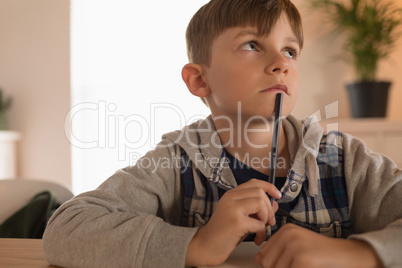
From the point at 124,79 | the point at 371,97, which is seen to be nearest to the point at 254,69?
the point at 371,97

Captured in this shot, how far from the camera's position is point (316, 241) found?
0.50m

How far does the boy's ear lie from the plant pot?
6.29 feet

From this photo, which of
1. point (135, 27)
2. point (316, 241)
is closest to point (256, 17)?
point (316, 241)

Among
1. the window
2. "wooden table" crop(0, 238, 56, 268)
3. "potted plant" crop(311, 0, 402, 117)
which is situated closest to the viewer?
"wooden table" crop(0, 238, 56, 268)

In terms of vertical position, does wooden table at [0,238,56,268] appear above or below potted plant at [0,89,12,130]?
below

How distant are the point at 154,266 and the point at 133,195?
252mm

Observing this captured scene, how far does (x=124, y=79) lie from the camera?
10.4 feet

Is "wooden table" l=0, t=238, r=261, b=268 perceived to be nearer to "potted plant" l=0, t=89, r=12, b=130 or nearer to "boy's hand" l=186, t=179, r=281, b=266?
"boy's hand" l=186, t=179, r=281, b=266

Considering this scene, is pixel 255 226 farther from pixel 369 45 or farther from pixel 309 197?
pixel 369 45

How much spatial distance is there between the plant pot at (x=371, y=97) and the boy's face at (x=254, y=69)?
6.17 ft

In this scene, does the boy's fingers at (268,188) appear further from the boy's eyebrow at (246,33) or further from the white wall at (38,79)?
the white wall at (38,79)

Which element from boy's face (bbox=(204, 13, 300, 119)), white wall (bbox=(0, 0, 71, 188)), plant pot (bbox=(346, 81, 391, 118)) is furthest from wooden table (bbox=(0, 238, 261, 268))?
white wall (bbox=(0, 0, 71, 188))

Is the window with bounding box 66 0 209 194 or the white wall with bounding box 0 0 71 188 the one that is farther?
the white wall with bounding box 0 0 71 188

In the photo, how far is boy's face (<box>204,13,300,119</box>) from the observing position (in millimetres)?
770
